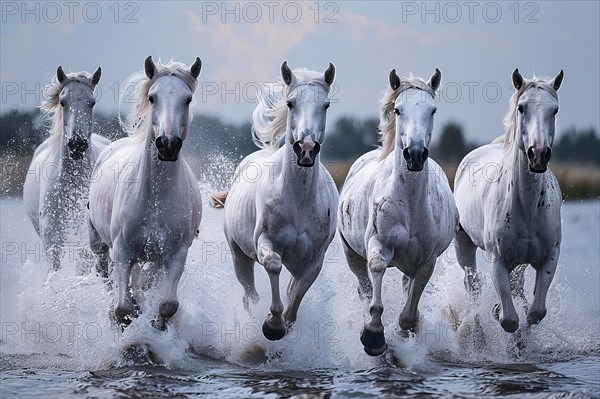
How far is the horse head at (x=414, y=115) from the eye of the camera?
7119 millimetres

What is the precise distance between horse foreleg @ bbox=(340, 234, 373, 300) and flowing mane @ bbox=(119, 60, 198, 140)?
1963 mm

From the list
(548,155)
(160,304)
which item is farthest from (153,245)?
(548,155)

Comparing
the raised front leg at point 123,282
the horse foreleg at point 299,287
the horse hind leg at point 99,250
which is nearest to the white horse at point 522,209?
the horse foreleg at point 299,287

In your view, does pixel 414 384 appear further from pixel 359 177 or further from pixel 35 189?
pixel 35 189

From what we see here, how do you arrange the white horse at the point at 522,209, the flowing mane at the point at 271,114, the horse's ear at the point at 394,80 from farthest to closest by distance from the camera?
the flowing mane at the point at 271,114
the white horse at the point at 522,209
the horse's ear at the point at 394,80

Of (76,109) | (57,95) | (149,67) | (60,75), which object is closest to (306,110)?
(149,67)

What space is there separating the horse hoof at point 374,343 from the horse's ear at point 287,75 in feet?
6.00

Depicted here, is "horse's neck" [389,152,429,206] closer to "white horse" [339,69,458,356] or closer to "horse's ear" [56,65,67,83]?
"white horse" [339,69,458,356]

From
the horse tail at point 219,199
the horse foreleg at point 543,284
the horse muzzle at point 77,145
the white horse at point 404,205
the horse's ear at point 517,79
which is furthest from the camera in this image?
the horse tail at point 219,199

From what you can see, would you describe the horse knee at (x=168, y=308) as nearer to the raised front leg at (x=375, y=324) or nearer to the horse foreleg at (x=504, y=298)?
the raised front leg at (x=375, y=324)

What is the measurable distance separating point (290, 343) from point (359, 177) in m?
1.57

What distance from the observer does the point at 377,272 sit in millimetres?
7469

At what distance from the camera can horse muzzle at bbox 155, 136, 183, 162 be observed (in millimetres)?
6969

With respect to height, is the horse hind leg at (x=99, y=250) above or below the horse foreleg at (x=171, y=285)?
above
